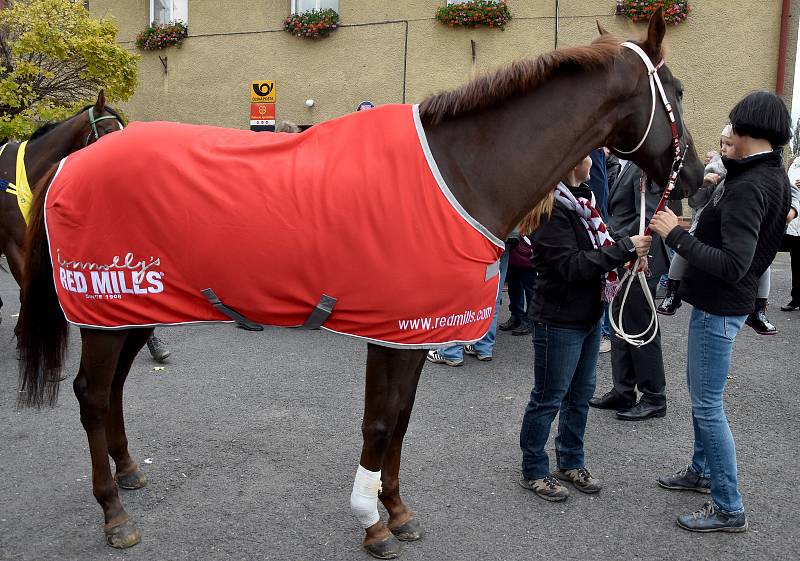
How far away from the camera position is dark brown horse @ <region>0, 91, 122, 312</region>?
4.91 m

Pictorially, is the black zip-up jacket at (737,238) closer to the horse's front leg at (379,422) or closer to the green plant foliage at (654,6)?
the horse's front leg at (379,422)

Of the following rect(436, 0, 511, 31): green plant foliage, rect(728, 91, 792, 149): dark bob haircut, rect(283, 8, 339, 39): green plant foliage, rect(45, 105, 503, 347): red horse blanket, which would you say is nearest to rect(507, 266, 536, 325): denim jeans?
rect(728, 91, 792, 149): dark bob haircut

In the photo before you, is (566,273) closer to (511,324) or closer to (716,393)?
(716,393)

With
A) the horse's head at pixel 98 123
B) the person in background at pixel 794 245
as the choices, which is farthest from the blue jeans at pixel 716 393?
the person in background at pixel 794 245

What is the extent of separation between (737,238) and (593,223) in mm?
635

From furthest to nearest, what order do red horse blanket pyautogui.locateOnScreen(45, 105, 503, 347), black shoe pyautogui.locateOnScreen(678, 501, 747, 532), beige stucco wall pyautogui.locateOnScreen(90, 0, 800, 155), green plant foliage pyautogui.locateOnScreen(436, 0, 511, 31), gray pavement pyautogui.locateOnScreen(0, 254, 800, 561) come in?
green plant foliage pyautogui.locateOnScreen(436, 0, 511, 31) → beige stucco wall pyautogui.locateOnScreen(90, 0, 800, 155) → black shoe pyautogui.locateOnScreen(678, 501, 747, 532) → gray pavement pyautogui.locateOnScreen(0, 254, 800, 561) → red horse blanket pyautogui.locateOnScreen(45, 105, 503, 347)

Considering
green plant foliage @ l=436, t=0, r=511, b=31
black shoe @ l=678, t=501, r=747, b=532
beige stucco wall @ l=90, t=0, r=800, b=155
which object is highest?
green plant foliage @ l=436, t=0, r=511, b=31

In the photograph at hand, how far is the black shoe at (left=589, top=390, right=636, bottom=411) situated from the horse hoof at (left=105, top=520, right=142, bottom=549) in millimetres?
3057

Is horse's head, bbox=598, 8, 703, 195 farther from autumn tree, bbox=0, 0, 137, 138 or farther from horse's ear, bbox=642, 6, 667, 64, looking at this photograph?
autumn tree, bbox=0, 0, 137, 138

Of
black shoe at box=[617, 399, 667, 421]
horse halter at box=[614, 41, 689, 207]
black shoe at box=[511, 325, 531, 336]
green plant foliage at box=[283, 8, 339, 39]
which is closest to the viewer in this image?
horse halter at box=[614, 41, 689, 207]

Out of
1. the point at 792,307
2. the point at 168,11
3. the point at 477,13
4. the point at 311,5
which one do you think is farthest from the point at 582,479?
the point at 168,11

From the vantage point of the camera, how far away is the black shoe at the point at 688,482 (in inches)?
132

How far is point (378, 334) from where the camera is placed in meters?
2.49

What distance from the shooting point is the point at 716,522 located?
2961mm
